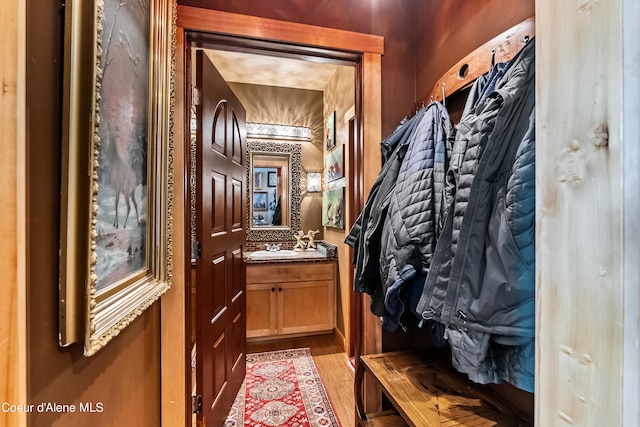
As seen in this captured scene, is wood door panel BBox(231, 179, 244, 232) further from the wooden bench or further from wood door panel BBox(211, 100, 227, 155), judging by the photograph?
the wooden bench

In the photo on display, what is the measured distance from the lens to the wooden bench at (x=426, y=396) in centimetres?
96

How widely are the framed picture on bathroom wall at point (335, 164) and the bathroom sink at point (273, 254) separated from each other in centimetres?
86

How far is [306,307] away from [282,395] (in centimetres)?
80

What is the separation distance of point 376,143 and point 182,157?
0.96m

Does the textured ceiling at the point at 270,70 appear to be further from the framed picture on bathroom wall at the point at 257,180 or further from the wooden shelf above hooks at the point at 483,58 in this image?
the wooden shelf above hooks at the point at 483,58

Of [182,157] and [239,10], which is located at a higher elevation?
[239,10]

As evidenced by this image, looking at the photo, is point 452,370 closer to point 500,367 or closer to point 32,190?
point 500,367

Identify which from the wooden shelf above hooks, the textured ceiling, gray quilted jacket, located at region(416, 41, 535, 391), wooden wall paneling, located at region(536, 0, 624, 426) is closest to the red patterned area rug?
gray quilted jacket, located at region(416, 41, 535, 391)

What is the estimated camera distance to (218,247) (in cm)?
158

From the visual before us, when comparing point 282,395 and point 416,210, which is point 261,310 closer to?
point 282,395

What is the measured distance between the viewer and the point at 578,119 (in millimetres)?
504

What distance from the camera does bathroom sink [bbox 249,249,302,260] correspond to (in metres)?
2.62

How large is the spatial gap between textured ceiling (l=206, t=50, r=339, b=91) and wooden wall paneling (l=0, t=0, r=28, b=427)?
2.28 meters

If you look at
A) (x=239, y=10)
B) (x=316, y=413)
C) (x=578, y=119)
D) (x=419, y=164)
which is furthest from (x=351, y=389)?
(x=239, y=10)
